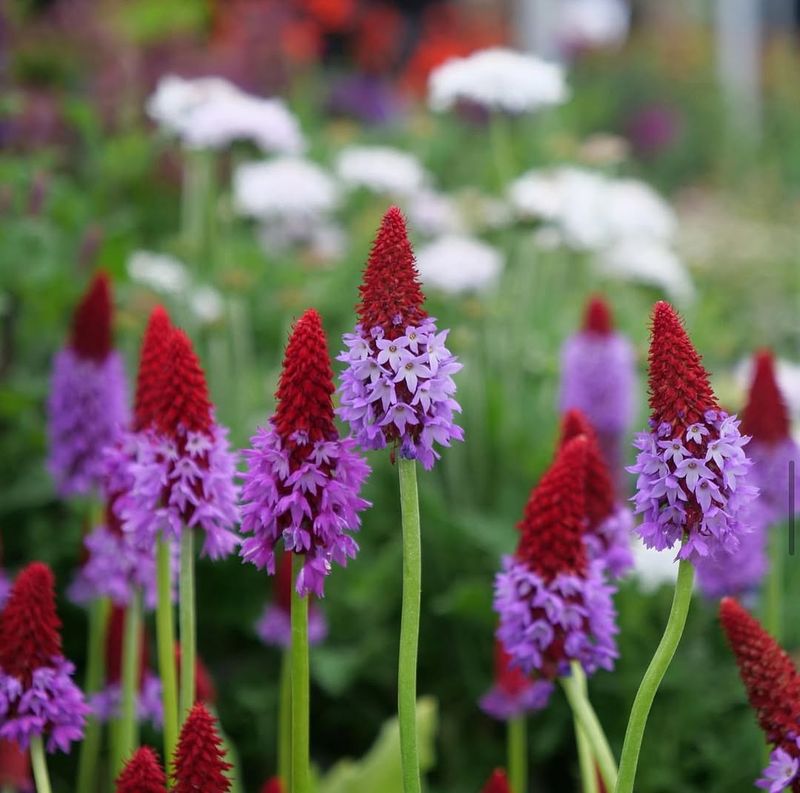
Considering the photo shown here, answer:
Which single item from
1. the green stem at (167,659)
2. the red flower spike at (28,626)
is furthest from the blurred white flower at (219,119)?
the red flower spike at (28,626)

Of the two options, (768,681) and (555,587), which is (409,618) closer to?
(555,587)

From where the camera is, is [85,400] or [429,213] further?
[429,213]

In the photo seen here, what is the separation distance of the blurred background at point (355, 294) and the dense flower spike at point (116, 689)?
0.62 meters

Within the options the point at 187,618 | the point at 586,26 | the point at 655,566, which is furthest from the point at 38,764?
the point at 586,26

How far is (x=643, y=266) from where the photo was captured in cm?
434

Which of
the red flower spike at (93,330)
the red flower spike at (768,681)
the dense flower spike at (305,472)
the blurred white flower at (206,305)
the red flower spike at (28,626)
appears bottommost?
the red flower spike at (768,681)

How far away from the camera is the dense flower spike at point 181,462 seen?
1765mm

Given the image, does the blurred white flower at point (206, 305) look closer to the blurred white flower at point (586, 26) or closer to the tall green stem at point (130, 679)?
the tall green stem at point (130, 679)

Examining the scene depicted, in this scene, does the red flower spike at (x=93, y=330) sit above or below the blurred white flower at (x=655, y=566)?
above

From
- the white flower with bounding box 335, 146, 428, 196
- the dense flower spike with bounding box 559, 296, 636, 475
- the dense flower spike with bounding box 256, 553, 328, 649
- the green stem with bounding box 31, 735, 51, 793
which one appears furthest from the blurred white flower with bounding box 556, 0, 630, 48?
the green stem with bounding box 31, 735, 51, 793

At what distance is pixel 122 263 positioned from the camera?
4078 millimetres

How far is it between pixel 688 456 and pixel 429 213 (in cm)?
394

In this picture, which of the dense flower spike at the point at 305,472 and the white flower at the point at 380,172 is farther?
the white flower at the point at 380,172

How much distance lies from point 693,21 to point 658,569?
40.6 ft
